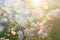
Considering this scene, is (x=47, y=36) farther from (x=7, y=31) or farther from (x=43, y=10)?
(x=7, y=31)

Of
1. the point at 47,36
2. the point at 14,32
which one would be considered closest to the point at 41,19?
the point at 47,36

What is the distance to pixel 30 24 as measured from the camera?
1.55 meters

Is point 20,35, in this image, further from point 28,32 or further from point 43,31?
point 43,31

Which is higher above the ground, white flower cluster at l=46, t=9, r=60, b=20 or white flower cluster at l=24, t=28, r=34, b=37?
white flower cluster at l=46, t=9, r=60, b=20

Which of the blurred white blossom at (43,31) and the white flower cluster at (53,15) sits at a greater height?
the white flower cluster at (53,15)

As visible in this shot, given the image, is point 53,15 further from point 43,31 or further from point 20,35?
point 20,35

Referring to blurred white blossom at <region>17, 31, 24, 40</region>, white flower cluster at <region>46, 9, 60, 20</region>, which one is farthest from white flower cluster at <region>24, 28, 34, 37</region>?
white flower cluster at <region>46, 9, 60, 20</region>

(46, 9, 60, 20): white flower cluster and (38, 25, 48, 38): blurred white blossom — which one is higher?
(46, 9, 60, 20): white flower cluster

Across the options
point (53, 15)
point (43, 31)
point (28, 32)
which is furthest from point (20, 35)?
point (53, 15)

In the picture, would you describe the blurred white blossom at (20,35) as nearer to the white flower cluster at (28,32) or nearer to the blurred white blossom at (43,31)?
the white flower cluster at (28,32)

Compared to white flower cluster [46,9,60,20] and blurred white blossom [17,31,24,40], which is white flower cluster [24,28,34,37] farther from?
white flower cluster [46,9,60,20]

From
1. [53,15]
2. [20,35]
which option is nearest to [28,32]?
[20,35]

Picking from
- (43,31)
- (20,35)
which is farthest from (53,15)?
(20,35)

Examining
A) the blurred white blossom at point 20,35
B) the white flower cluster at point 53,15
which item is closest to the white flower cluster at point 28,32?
the blurred white blossom at point 20,35
